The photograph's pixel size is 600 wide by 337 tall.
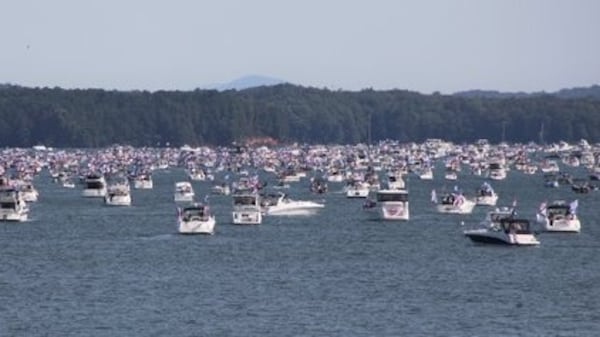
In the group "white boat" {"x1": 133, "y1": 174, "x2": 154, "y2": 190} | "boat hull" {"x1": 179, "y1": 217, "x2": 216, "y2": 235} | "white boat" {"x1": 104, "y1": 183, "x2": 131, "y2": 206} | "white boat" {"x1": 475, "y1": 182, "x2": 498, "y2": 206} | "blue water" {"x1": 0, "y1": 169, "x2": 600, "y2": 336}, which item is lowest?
"blue water" {"x1": 0, "y1": 169, "x2": 600, "y2": 336}

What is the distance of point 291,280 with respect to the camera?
261ft

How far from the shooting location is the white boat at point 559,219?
107250mm

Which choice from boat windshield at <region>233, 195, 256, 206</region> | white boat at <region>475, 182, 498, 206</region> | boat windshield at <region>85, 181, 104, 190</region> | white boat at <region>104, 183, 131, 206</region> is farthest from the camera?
boat windshield at <region>85, 181, 104, 190</region>

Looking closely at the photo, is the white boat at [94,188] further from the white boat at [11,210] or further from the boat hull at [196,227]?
the boat hull at [196,227]

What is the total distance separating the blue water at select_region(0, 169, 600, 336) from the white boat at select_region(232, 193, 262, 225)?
44.4 inches

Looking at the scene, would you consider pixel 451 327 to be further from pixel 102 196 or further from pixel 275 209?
pixel 102 196

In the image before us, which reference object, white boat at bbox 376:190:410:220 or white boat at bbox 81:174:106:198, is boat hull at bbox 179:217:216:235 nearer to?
white boat at bbox 376:190:410:220

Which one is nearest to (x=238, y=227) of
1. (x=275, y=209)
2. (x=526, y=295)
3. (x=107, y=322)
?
(x=275, y=209)

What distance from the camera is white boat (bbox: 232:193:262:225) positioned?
113875mm

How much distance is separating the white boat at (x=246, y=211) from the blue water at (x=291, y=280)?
3.70ft

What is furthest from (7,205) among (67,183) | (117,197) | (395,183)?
(67,183)

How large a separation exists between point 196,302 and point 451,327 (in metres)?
11.2

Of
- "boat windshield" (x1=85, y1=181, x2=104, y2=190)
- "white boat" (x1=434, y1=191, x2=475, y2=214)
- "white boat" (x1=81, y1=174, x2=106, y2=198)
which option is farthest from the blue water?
"boat windshield" (x1=85, y1=181, x2=104, y2=190)

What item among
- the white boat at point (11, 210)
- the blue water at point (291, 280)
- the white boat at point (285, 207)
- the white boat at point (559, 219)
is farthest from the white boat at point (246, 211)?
the white boat at point (559, 219)
